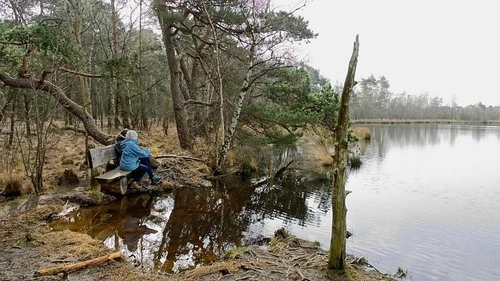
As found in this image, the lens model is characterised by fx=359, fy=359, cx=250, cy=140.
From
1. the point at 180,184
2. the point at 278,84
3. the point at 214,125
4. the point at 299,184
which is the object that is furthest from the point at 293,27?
the point at 180,184

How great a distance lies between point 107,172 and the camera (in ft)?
27.5

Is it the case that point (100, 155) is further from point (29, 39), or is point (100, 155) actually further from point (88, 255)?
point (88, 255)

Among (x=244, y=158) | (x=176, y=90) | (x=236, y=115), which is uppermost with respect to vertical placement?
(x=176, y=90)

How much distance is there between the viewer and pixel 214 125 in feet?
45.3

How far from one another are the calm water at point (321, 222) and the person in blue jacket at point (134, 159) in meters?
0.55

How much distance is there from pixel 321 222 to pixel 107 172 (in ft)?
16.8

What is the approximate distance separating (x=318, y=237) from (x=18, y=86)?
723 centimetres

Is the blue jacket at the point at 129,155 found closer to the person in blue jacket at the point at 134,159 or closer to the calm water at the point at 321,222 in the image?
the person in blue jacket at the point at 134,159

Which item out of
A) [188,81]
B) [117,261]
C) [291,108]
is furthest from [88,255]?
[188,81]

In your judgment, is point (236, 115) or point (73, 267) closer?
point (73, 267)

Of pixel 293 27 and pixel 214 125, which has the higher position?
pixel 293 27

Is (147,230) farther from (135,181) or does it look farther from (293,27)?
(293,27)

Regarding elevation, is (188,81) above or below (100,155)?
above

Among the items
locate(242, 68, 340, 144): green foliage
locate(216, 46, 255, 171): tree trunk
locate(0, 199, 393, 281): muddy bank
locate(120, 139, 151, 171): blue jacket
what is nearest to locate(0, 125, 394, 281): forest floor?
locate(0, 199, 393, 281): muddy bank
